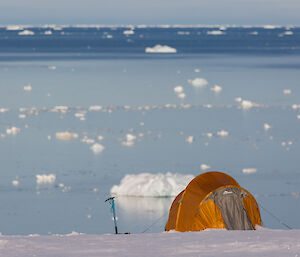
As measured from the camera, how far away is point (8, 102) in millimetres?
40906

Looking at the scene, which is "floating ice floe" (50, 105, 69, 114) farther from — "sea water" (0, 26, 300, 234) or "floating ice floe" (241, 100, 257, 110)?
"floating ice floe" (241, 100, 257, 110)

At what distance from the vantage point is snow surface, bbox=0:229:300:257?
11.2 m

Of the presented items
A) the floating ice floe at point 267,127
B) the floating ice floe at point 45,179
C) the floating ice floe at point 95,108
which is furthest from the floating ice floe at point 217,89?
the floating ice floe at point 45,179

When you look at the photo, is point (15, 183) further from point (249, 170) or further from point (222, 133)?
point (222, 133)

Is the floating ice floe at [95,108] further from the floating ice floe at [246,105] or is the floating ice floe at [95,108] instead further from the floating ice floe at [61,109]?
the floating ice floe at [246,105]

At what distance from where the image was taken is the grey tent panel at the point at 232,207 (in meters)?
14.5

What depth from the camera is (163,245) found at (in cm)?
1188

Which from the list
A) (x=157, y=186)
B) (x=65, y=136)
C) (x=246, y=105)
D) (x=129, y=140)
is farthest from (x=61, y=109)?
(x=157, y=186)

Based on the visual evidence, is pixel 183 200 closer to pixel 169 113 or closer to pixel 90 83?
pixel 169 113

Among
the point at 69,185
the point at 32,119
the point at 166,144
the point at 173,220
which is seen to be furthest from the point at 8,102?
the point at 173,220

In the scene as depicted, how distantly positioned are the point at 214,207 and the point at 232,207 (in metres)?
0.30

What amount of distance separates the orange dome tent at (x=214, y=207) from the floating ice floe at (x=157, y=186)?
420cm

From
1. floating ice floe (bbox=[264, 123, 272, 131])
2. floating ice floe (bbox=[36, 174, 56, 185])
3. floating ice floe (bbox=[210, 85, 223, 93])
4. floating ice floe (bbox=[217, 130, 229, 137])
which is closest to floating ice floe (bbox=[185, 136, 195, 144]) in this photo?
floating ice floe (bbox=[217, 130, 229, 137])

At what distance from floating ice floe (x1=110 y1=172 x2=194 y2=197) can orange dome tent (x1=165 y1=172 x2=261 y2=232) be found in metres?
4.20
